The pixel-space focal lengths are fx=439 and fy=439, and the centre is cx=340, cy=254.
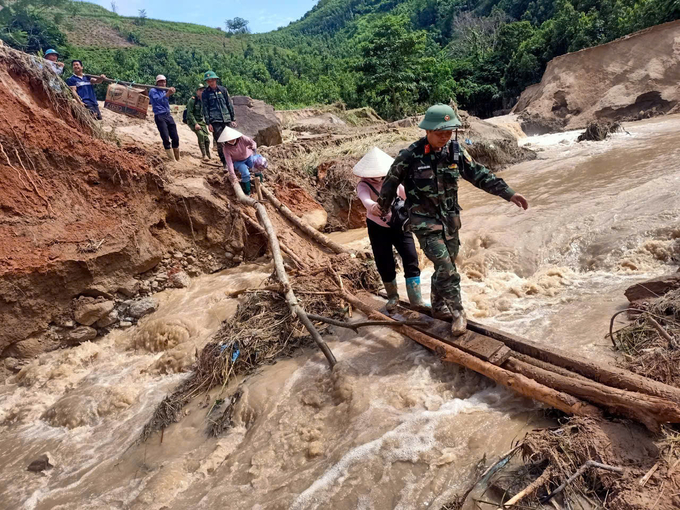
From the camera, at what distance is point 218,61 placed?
173 ft

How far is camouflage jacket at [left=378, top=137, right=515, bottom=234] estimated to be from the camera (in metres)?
3.09

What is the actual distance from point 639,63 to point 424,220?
19471 mm

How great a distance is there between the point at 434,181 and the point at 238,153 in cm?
456

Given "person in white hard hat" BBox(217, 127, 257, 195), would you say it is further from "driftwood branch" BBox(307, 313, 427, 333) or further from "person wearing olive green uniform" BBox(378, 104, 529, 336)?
"person wearing olive green uniform" BBox(378, 104, 529, 336)

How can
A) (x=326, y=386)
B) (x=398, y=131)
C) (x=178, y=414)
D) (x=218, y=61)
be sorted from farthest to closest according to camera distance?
1. (x=218, y=61)
2. (x=398, y=131)
3. (x=178, y=414)
4. (x=326, y=386)

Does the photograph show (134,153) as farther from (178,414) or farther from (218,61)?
(218,61)

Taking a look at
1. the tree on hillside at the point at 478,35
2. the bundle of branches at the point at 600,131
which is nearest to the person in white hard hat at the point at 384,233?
the bundle of branches at the point at 600,131

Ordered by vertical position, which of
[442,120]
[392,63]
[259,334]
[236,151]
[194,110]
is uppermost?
[392,63]

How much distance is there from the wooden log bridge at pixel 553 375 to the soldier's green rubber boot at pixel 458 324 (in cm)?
5

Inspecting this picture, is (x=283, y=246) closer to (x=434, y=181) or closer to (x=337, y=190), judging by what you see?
(x=337, y=190)

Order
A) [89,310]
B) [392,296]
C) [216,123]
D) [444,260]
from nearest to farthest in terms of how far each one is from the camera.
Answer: [444,260] < [392,296] < [89,310] < [216,123]

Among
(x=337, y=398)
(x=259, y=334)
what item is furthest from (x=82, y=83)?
(x=337, y=398)

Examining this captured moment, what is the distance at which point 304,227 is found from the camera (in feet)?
22.6

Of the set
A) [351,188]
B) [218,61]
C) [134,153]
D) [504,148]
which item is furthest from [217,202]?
[218,61]
